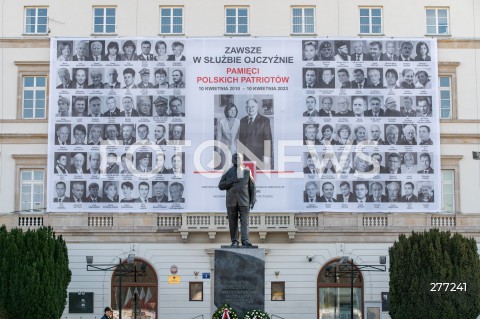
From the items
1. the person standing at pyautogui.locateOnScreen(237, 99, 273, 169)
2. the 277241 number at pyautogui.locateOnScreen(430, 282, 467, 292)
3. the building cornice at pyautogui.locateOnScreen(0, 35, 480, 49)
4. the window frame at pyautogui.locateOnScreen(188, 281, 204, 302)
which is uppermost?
the building cornice at pyautogui.locateOnScreen(0, 35, 480, 49)

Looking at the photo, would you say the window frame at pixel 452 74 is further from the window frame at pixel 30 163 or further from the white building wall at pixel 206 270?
the window frame at pixel 30 163

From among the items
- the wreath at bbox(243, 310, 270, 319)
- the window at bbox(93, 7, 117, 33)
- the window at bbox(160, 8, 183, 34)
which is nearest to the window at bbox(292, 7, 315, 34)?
the window at bbox(160, 8, 183, 34)

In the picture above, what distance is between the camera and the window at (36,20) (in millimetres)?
39344

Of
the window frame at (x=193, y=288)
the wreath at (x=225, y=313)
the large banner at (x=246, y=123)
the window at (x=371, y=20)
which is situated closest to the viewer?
the wreath at (x=225, y=313)

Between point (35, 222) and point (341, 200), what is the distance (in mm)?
11729

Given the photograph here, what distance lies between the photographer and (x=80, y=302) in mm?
37750

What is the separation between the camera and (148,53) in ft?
126

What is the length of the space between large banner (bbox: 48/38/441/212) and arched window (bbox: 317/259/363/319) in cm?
241

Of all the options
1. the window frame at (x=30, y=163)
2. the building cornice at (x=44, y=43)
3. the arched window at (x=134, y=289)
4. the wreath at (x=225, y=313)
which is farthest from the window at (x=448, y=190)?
the wreath at (x=225, y=313)

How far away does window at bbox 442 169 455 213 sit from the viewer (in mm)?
38812

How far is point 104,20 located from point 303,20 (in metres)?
7.86

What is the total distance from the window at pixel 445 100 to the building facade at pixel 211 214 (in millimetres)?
39

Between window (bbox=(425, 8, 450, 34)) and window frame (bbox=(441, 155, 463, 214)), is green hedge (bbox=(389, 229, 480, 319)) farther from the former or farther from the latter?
window (bbox=(425, 8, 450, 34))

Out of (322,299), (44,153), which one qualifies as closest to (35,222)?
(44,153)
